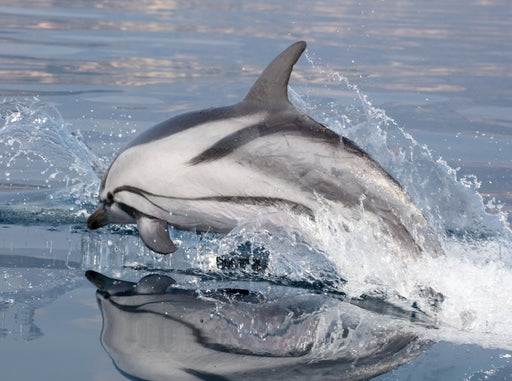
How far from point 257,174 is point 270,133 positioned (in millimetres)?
302

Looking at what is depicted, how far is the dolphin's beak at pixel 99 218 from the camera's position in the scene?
22.8 feet

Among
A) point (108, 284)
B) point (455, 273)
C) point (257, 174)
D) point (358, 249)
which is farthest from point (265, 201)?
point (455, 273)

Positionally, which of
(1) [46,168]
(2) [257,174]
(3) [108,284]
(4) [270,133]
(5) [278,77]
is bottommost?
(3) [108,284]

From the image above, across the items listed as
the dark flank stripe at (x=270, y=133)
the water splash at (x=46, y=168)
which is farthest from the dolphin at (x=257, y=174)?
the water splash at (x=46, y=168)

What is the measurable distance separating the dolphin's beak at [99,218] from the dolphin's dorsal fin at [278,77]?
5.42 ft

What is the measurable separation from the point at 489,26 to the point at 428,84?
12.1 m

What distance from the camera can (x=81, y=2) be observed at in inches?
1156

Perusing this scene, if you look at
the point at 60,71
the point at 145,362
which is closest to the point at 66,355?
the point at 145,362

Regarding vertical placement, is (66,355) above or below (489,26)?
below

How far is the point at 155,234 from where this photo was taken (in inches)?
258

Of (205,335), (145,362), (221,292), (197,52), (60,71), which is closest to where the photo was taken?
(145,362)

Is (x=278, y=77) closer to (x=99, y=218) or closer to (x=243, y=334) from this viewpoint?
(x=99, y=218)

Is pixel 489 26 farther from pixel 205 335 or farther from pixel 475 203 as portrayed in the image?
pixel 205 335

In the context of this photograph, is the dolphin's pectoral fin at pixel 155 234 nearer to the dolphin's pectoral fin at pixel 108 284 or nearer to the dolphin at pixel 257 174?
the dolphin at pixel 257 174
